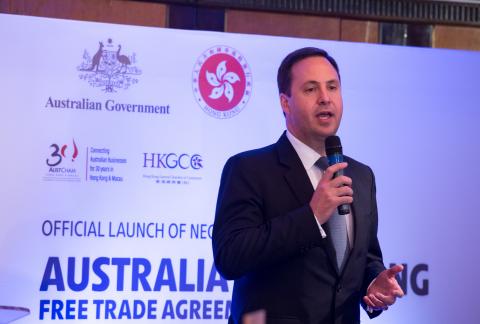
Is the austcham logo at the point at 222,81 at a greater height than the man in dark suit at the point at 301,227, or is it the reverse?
the austcham logo at the point at 222,81

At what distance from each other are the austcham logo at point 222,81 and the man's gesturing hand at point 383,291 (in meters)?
1.87

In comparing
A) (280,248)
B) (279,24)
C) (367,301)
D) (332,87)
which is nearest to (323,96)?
(332,87)

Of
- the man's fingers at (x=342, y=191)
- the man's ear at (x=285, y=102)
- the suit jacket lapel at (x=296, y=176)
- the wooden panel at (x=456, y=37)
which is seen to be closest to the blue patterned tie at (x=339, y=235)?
the suit jacket lapel at (x=296, y=176)

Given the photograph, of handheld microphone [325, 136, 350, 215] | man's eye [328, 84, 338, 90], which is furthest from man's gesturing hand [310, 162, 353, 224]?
man's eye [328, 84, 338, 90]

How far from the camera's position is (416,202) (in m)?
4.18

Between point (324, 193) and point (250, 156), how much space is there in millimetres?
370

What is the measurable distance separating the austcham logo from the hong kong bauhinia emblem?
326mm

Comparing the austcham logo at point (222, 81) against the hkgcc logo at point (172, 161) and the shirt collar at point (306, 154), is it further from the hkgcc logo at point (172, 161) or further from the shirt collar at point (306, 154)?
the shirt collar at point (306, 154)

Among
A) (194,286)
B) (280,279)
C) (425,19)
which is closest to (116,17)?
(194,286)

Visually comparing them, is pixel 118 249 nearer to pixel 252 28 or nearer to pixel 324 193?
pixel 252 28

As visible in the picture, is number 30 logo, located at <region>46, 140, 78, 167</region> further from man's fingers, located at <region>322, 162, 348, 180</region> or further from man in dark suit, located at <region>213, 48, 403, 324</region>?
man's fingers, located at <region>322, 162, 348, 180</region>

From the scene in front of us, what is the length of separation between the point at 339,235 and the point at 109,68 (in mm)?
1935

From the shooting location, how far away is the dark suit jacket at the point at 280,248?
2121mm

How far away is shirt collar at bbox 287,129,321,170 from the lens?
2381 millimetres
